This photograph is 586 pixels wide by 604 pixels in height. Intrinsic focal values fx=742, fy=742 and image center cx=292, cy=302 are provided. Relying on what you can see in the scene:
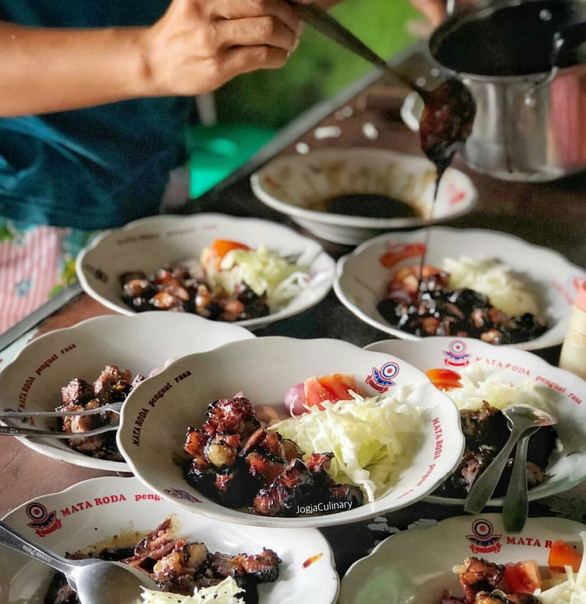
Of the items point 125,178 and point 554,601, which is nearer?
point 554,601

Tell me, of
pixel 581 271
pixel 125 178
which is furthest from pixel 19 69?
pixel 581 271

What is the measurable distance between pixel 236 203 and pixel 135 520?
1.25 meters

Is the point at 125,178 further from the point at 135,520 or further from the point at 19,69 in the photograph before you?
the point at 135,520

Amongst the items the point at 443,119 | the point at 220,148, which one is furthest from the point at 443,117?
the point at 220,148

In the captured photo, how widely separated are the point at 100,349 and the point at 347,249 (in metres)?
0.80

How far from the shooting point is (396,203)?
2240mm

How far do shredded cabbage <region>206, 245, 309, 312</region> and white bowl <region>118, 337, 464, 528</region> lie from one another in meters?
0.45

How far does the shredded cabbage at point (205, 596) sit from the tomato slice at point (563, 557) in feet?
1.54

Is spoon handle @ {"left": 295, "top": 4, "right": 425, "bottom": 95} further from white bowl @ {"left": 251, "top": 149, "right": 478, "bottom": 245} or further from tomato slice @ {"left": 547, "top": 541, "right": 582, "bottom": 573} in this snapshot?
tomato slice @ {"left": 547, "top": 541, "right": 582, "bottom": 573}

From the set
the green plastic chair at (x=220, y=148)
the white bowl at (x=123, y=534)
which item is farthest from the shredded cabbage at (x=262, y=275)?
the green plastic chair at (x=220, y=148)

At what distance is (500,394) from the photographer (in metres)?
1.35

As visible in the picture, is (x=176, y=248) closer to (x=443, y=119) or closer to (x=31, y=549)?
(x=443, y=119)

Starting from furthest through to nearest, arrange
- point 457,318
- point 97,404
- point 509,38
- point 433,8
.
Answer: point 433,8 < point 509,38 < point 457,318 < point 97,404

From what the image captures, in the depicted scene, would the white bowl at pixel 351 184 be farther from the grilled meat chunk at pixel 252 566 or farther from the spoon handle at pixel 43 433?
the grilled meat chunk at pixel 252 566
